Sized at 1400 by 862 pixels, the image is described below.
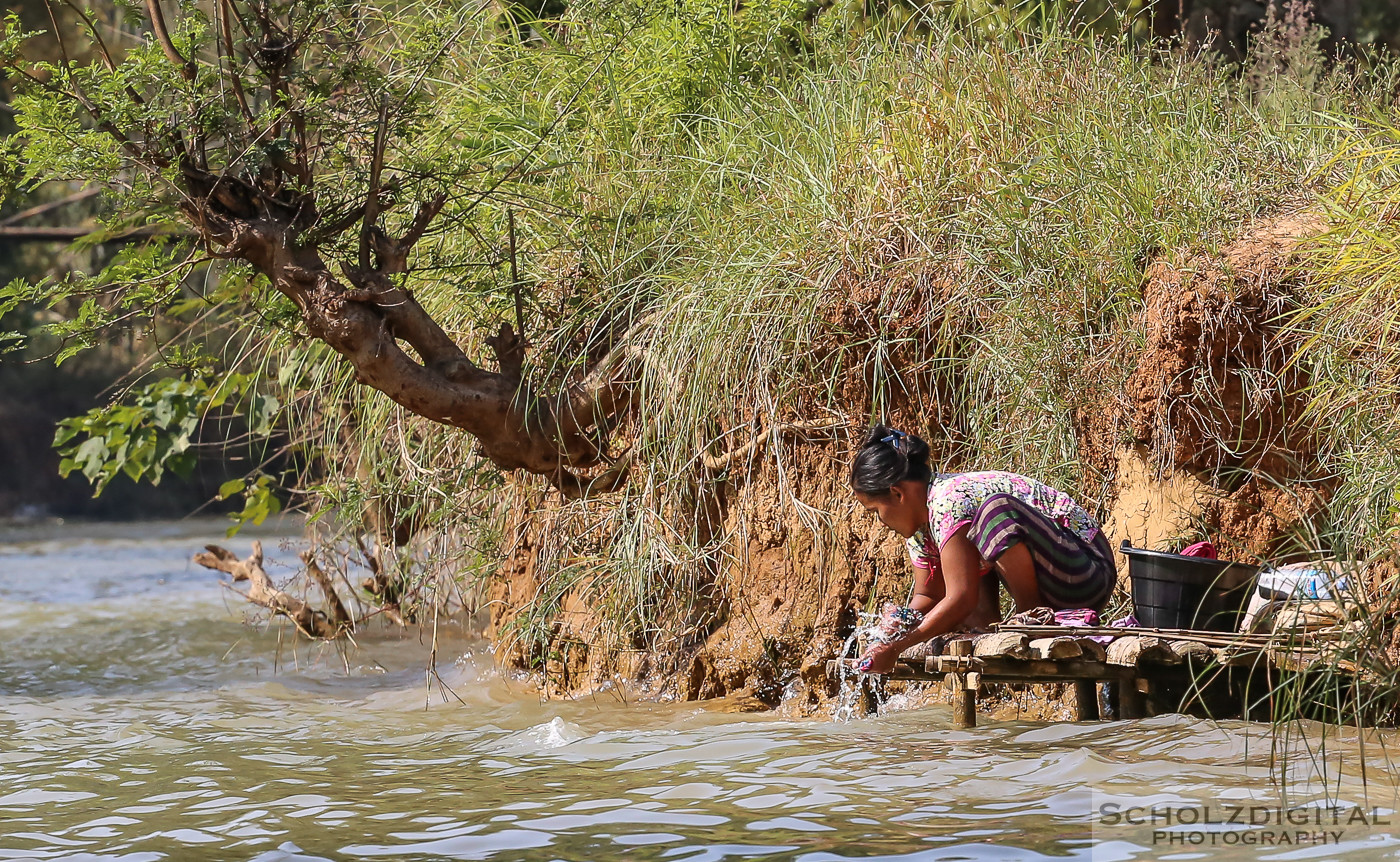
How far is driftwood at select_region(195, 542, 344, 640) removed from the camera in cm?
761

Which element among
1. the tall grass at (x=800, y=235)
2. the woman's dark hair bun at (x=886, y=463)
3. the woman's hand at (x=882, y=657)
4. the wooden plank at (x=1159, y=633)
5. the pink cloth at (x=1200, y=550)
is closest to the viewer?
the wooden plank at (x=1159, y=633)

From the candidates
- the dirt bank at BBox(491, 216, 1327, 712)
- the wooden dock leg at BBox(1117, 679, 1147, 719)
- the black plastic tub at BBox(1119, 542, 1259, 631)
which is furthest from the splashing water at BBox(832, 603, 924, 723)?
the black plastic tub at BBox(1119, 542, 1259, 631)

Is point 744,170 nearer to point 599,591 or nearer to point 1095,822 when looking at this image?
point 599,591

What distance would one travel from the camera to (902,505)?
15.2ft

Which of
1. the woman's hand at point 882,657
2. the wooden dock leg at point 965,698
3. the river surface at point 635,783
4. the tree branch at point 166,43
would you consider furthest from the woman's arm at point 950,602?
the tree branch at point 166,43

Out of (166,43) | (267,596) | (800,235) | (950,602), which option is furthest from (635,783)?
(267,596)

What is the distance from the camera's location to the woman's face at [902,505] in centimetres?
460

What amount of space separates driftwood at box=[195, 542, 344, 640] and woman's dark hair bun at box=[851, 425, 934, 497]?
146 inches

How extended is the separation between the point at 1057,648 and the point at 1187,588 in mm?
517

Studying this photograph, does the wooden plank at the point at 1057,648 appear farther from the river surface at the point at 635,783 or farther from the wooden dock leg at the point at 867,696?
the wooden dock leg at the point at 867,696

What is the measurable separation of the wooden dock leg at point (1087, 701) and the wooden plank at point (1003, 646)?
1.65 feet

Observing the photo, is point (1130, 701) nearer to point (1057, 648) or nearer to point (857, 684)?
point (1057, 648)

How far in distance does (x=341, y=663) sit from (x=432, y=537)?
1317mm

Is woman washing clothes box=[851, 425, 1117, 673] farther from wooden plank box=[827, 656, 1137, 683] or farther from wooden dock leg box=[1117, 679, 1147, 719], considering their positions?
wooden dock leg box=[1117, 679, 1147, 719]
